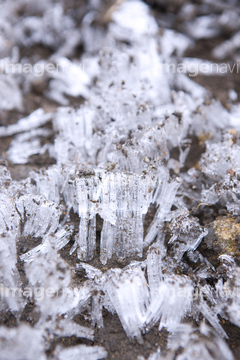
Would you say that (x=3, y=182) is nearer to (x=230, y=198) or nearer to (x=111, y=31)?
(x=230, y=198)

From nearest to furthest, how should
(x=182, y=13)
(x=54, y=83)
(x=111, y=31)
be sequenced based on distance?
(x=54, y=83), (x=111, y=31), (x=182, y=13)

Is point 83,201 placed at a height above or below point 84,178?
below

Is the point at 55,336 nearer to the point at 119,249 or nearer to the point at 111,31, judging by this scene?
the point at 119,249

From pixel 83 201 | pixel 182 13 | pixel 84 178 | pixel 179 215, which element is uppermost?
pixel 182 13

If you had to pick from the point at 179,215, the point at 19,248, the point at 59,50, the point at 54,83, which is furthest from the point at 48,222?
the point at 59,50

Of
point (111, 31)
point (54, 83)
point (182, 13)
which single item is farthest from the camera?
point (182, 13)

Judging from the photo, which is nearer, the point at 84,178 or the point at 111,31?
the point at 84,178
